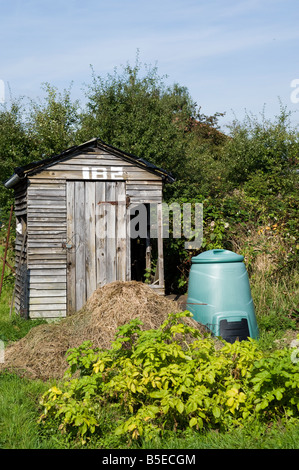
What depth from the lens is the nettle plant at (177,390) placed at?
129 inches

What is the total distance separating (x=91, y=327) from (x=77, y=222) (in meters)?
2.85

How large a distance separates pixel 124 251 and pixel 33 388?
4105 millimetres

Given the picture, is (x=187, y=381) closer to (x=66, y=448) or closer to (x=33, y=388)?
(x=66, y=448)

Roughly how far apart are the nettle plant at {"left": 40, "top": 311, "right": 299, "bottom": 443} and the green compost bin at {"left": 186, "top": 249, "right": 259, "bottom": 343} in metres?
1.89

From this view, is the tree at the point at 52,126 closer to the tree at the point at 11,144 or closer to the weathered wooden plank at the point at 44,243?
the tree at the point at 11,144

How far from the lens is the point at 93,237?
830 cm

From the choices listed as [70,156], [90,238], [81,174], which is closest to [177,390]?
[90,238]

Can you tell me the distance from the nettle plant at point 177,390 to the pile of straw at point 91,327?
61.3 inches

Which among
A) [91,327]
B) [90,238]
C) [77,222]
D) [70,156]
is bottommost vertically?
[91,327]

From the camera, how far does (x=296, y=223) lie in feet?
28.4

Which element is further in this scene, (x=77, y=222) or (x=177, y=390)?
(x=77, y=222)

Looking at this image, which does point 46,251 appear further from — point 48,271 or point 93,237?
point 93,237

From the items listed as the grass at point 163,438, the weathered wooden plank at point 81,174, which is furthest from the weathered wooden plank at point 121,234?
the grass at point 163,438

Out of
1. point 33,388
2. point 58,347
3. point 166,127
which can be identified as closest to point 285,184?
point 166,127
